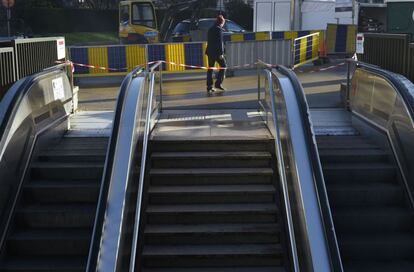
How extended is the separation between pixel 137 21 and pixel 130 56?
23.8 feet

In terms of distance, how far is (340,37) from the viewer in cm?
2078

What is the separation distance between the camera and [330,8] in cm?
2467

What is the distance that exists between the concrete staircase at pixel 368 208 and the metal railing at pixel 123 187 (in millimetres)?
2262

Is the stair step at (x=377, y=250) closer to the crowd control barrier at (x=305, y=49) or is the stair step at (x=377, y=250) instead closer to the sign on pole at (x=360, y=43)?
the sign on pole at (x=360, y=43)

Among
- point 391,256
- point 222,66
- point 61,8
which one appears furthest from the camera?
point 61,8

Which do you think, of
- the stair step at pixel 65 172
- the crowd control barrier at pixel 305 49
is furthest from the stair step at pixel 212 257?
the crowd control barrier at pixel 305 49

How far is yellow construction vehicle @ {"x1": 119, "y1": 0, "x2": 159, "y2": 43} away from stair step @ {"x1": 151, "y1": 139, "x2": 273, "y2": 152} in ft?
54.2

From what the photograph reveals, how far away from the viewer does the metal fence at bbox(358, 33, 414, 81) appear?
27.6ft

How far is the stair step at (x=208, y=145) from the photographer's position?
7.65m

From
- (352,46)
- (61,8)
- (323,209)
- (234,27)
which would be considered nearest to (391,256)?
(323,209)

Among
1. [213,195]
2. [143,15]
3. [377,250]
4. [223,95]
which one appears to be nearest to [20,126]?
[213,195]

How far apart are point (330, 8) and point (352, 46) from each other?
439 centimetres

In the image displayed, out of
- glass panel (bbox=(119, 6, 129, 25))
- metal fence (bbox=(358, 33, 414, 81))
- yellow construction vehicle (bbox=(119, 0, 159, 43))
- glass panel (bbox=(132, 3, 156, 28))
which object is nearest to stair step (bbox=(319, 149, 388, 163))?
metal fence (bbox=(358, 33, 414, 81))

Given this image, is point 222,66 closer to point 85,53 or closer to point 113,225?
point 85,53
